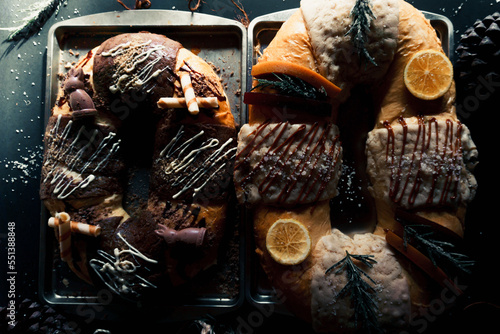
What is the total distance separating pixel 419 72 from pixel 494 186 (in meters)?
0.96

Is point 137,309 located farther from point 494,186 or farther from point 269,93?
point 494,186

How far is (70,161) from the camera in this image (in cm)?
209

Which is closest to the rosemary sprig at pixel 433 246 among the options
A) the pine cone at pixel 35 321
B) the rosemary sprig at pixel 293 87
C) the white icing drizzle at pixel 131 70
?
the rosemary sprig at pixel 293 87

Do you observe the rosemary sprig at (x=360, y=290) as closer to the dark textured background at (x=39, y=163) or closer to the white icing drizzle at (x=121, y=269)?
the dark textured background at (x=39, y=163)

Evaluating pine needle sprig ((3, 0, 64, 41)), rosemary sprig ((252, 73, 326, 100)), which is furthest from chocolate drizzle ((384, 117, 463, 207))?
pine needle sprig ((3, 0, 64, 41))

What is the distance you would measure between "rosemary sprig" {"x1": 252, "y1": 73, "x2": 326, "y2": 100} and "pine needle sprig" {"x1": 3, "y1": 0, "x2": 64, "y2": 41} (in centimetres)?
157

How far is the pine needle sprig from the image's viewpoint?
2.40 meters

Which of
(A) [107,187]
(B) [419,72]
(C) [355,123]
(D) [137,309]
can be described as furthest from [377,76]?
(D) [137,309]

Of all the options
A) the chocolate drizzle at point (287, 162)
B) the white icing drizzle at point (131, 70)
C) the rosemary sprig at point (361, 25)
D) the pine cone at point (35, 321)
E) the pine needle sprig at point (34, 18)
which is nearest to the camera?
the rosemary sprig at point (361, 25)

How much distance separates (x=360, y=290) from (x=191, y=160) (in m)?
1.13

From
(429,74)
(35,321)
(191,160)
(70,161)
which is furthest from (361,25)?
(35,321)

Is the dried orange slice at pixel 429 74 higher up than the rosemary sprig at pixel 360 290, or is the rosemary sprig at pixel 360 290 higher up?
the dried orange slice at pixel 429 74

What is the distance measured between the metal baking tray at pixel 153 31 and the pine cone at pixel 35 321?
72mm

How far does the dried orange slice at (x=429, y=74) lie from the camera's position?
186 centimetres
